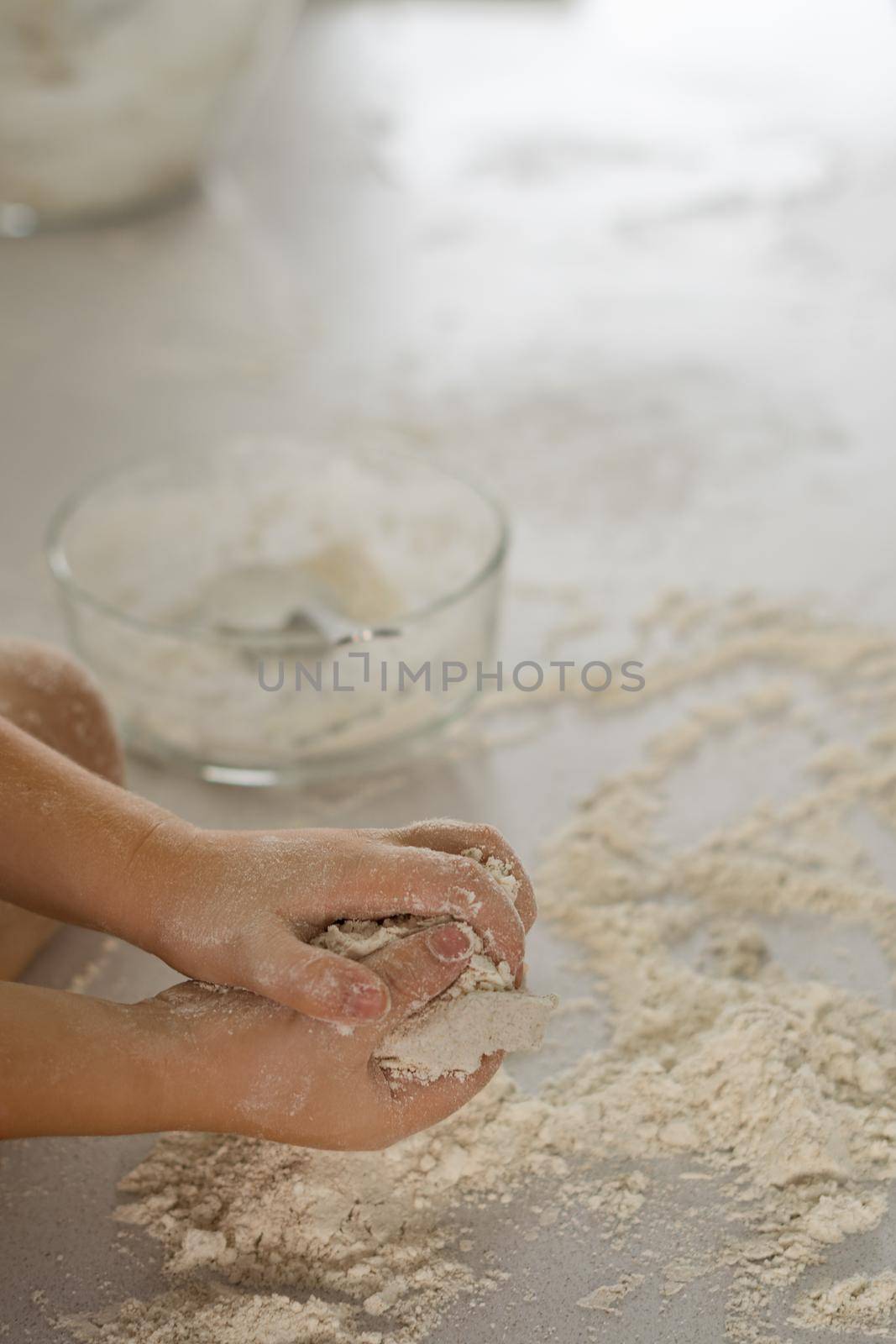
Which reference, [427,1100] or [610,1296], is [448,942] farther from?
[610,1296]

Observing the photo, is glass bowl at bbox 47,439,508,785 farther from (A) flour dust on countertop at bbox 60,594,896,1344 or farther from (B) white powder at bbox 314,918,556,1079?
(B) white powder at bbox 314,918,556,1079

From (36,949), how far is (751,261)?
143cm

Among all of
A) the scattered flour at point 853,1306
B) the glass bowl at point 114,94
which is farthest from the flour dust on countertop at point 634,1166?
the glass bowl at point 114,94

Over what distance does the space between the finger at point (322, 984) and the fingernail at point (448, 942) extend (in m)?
0.04

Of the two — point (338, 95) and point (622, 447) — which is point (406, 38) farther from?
point (622, 447)

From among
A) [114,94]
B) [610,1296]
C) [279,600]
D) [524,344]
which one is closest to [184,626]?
[279,600]

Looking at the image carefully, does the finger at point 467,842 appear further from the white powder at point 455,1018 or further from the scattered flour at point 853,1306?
the scattered flour at point 853,1306

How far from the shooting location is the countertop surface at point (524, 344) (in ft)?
3.55

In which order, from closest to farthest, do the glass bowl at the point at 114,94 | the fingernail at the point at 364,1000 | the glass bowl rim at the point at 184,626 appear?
1. the fingernail at the point at 364,1000
2. the glass bowl rim at the point at 184,626
3. the glass bowl at the point at 114,94

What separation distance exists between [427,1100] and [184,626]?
1.74 ft

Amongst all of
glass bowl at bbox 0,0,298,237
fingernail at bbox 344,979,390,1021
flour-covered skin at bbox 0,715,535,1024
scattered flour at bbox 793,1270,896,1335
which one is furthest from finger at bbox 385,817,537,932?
glass bowl at bbox 0,0,298,237


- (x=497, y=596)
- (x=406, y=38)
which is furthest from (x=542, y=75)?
(x=497, y=596)

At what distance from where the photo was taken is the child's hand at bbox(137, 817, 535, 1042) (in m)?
0.72

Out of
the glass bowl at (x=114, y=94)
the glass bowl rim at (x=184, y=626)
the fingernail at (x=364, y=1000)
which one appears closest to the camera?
the fingernail at (x=364, y=1000)
